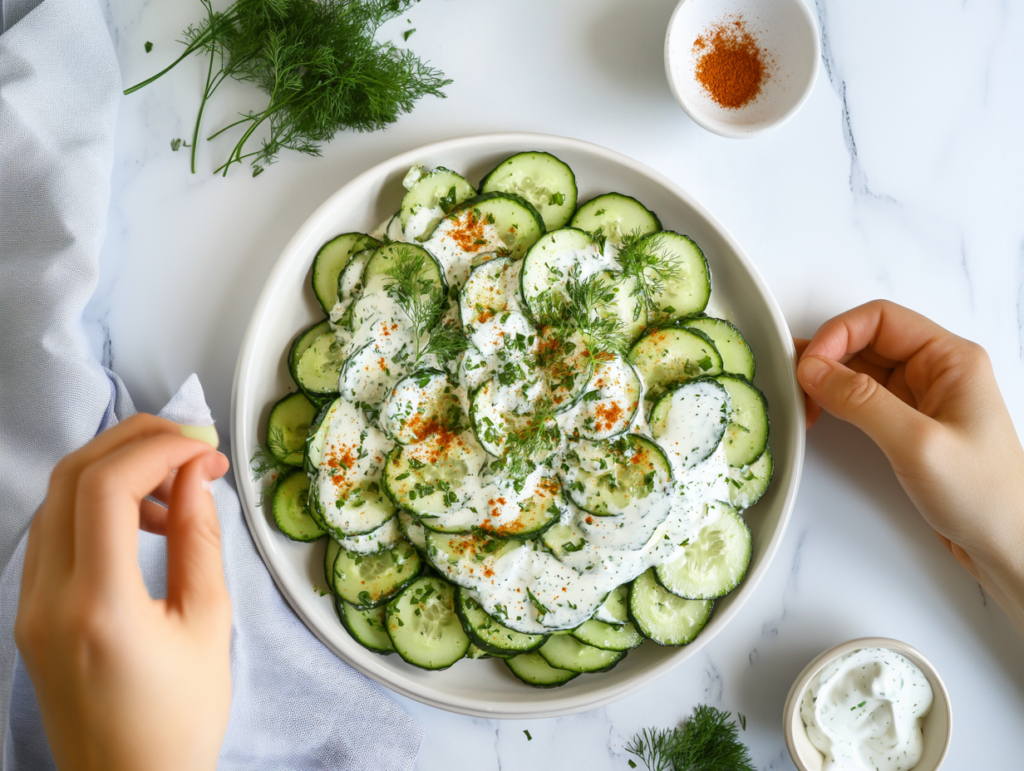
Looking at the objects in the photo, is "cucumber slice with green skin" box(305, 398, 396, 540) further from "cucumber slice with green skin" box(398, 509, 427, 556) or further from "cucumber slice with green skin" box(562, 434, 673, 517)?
"cucumber slice with green skin" box(562, 434, 673, 517)

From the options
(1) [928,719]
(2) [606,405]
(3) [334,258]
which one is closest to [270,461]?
(3) [334,258]

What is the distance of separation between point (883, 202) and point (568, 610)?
1652 millimetres

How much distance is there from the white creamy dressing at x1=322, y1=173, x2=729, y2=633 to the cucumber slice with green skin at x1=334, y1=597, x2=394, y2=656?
34 centimetres

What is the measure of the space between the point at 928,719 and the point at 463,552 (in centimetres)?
152

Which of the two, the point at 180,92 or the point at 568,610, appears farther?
the point at 180,92

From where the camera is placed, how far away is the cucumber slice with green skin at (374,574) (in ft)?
6.40

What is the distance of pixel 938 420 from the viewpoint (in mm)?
1961

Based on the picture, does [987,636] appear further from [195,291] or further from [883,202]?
[195,291]

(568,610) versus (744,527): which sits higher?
(744,527)

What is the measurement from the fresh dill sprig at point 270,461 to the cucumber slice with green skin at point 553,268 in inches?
32.4

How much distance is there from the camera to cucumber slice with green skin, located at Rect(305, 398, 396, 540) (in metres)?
1.88

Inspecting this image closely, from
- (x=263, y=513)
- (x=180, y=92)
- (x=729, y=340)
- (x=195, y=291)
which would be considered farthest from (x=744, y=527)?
(x=180, y=92)

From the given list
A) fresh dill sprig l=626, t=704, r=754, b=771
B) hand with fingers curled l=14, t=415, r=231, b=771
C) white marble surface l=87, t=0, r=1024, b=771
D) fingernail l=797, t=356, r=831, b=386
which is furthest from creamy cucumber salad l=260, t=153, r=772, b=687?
hand with fingers curled l=14, t=415, r=231, b=771

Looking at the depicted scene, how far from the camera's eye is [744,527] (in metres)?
1.99
